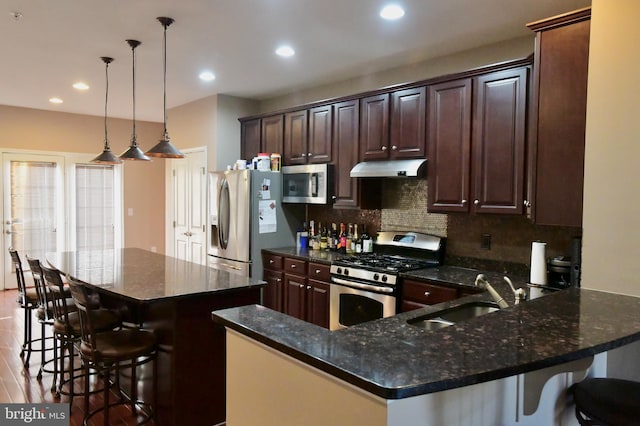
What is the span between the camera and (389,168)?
3973 millimetres

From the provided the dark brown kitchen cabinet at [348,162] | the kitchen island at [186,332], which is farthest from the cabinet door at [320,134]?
the kitchen island at [186,332]

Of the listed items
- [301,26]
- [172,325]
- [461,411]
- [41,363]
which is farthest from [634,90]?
[41,363]

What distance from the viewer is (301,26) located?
341 cm

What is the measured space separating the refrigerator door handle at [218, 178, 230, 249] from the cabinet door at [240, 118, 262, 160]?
0.69 m

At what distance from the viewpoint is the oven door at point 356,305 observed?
3617 mm

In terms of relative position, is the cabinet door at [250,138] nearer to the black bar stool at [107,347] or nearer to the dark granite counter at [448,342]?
the black bar stool at [107,347]

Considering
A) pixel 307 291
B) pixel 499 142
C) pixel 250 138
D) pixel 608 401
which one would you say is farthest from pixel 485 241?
pixel 250 138

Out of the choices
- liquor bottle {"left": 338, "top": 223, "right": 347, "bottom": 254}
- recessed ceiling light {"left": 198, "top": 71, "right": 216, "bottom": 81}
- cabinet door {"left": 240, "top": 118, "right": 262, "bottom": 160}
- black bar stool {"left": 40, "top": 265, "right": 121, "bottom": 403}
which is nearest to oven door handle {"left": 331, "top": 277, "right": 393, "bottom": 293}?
liquor bottle {"left": 338, "top": 223, "right": 347, "bottom": 254}

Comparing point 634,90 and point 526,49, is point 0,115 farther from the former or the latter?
point 634,90

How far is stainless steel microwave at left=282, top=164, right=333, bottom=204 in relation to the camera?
4.68 meters

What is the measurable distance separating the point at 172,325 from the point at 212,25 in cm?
219

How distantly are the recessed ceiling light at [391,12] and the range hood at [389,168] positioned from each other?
1.15 metres

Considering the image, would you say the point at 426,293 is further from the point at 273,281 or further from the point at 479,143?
the point at 273,281

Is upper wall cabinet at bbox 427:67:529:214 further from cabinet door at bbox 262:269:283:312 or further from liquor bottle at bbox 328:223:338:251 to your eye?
cabinet door at bbox 262:269:283:312
